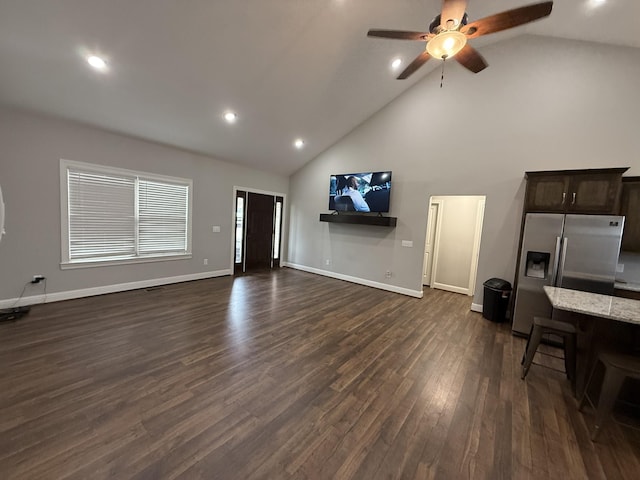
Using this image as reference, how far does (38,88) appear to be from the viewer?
3.22 m

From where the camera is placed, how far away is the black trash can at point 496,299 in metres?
4.03

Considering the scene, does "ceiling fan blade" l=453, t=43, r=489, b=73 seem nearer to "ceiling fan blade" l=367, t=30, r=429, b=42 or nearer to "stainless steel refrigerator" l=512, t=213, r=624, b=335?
"ceiling fan blade" l=367, t=30, r=429, b=42

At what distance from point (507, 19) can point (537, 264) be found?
117 inches

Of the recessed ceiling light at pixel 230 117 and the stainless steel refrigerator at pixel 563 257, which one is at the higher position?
the recessed ceiling light at pixel 230 117

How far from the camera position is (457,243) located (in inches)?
228

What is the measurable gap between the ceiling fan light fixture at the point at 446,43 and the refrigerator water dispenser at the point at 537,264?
9.33ft

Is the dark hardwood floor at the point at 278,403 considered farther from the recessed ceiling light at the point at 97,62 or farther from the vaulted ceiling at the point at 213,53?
the recessed ceiling light at the point at 97,62

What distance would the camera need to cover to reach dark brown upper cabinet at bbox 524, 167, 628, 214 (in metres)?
3.17

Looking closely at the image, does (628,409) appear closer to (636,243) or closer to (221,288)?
(636,243)

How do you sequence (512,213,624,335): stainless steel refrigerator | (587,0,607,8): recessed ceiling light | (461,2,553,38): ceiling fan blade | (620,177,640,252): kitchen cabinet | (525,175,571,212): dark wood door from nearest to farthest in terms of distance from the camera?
1. (461,2,553,38): ceiling fan blade
2. (587,0,607,8): recessed ceiling light
3. (512,213,624,335): stainless steel refrigerator
4. (620,177,640,252): kitchen cabinet
5. (525,175,571,212): dark wood door

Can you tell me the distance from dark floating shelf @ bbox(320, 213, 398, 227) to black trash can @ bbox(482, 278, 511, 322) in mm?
2001

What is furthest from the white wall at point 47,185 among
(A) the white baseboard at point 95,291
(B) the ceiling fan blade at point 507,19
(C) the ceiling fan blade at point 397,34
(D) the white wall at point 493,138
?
(B) the ceiling fan blade at point 507,19

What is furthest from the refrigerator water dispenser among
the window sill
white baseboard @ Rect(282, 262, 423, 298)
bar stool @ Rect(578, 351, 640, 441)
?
the window sill

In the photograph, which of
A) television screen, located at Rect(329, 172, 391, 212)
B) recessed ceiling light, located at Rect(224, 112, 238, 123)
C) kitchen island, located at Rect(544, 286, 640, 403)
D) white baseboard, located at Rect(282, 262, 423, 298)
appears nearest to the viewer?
kitchen island, located at Rect(544, 286, 640, 403)
